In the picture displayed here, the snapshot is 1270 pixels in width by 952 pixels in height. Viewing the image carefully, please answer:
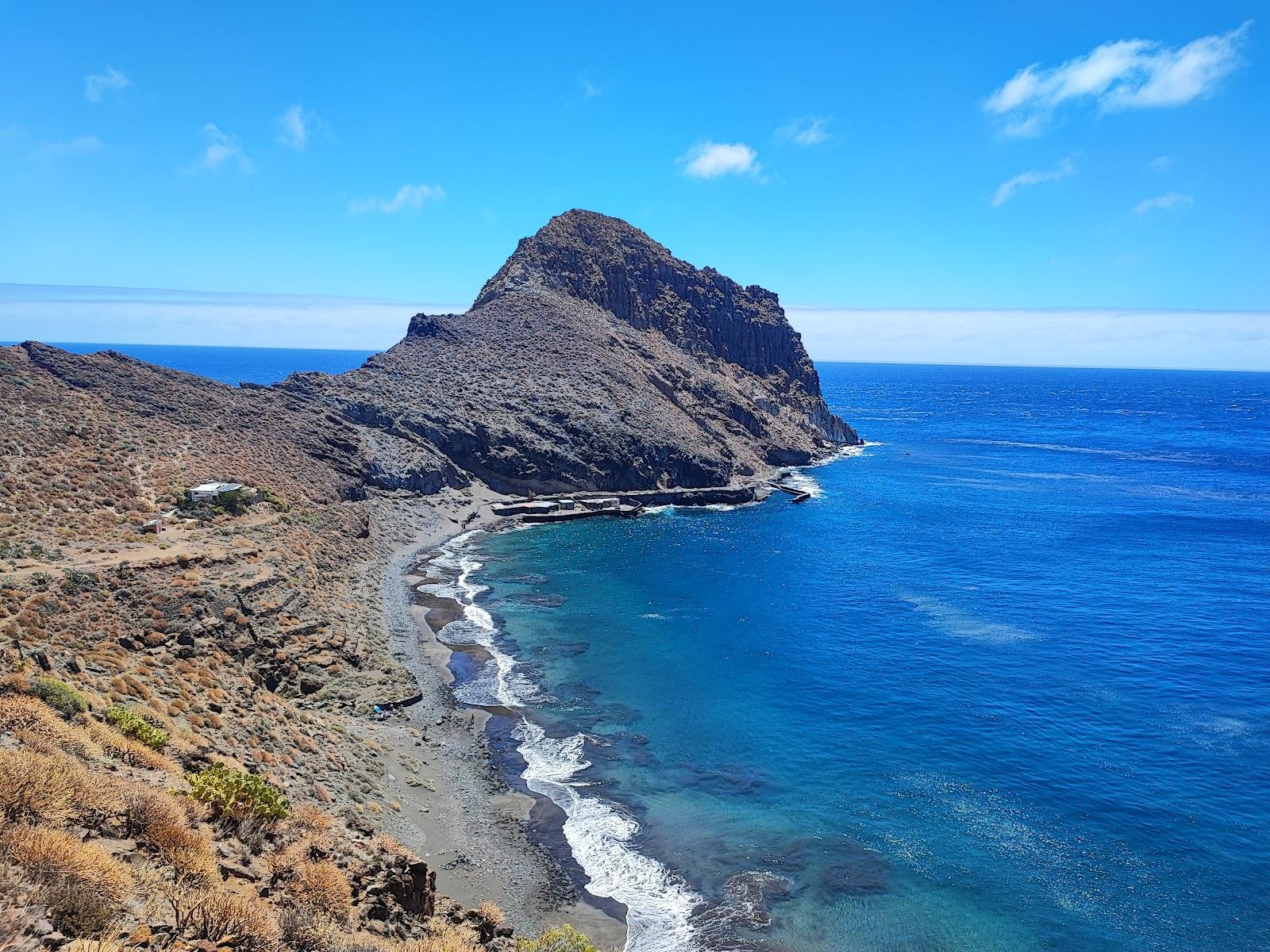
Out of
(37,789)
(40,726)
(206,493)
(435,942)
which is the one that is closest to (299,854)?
(435,942)

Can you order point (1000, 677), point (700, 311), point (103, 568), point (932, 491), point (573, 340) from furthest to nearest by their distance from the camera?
point (700, 311), point (573, 340), point (932, 491), point (1000, 677), point (103, 568)

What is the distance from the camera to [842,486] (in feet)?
367

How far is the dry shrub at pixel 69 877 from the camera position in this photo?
10.9 m

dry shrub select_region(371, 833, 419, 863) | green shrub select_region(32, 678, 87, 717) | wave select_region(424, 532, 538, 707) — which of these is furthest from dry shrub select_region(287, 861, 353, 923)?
wave select_region(424, 532, 538, 707)

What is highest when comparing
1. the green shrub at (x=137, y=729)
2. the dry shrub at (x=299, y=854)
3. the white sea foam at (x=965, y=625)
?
the green shrub at (x=137, y=729)

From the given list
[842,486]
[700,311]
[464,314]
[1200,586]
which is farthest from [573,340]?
[1200,586]

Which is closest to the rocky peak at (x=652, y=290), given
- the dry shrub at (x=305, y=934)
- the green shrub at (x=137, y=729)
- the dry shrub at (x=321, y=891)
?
the green shrub at (x=137, y=729)

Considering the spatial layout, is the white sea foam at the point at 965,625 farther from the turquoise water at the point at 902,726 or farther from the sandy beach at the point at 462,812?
the sandy beach at the point at 462,812

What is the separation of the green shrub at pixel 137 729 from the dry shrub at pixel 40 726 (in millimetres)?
2349

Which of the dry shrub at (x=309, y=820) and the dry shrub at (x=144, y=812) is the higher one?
the dry shrub at (x=144, y=812)

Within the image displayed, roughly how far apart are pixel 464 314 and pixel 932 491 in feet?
258

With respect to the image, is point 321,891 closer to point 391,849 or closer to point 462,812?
point 391,849

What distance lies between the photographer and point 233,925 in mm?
12414

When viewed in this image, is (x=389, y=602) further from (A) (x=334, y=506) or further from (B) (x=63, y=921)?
(B) (x=63, y=921)
